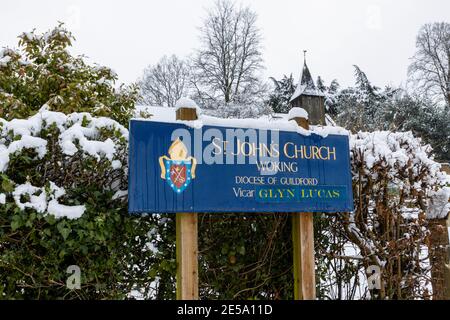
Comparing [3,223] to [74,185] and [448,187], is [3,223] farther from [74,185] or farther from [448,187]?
[448,187]

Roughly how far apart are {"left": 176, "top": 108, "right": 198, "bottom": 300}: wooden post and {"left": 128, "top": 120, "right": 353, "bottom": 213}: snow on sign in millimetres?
136

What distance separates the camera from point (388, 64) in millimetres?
46000

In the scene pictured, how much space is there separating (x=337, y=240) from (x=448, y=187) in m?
1.49

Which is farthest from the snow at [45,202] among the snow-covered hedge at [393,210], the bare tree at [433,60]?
the bare tree at [433,60]

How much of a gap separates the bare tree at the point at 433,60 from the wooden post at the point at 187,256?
2672 cm

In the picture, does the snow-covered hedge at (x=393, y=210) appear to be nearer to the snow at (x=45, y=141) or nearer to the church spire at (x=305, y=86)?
the snow at (x=45, y=141)

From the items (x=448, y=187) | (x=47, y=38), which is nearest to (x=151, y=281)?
(x=448, y=187)

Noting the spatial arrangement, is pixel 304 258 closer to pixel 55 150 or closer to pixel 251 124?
pixel 251 124

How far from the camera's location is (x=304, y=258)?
3203 mm

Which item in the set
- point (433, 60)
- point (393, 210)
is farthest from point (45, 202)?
point (433, 60)

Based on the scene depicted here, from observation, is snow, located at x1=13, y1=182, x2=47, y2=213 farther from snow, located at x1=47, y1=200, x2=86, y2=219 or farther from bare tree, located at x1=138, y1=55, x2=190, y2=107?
bare tree, located at x1=138, y1=55, x2=190, y2=107

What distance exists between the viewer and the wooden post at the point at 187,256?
2754 mm

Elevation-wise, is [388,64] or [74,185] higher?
[388,64]

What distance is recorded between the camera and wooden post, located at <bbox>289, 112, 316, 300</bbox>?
3178mm
